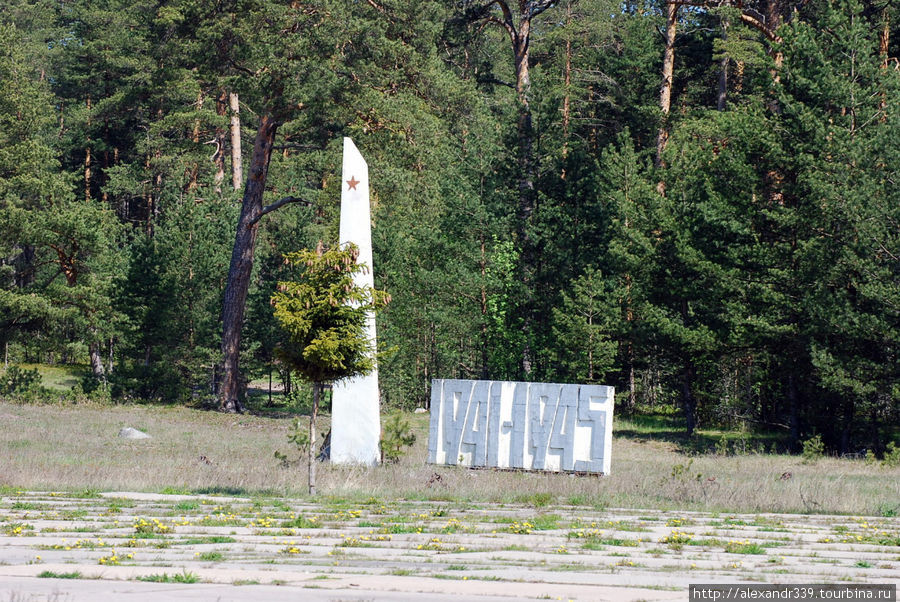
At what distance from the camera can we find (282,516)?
1374cm

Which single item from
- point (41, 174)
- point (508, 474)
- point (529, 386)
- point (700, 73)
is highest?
point (700, 73)

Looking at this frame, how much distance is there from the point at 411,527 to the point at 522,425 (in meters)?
9.53

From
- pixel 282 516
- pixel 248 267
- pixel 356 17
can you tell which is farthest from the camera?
pixel 248 267

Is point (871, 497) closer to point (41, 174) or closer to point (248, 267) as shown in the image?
point (248, 267)

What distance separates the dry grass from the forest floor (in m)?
0.07

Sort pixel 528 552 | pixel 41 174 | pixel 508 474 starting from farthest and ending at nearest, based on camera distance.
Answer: pixel 41 174 → pixel 508 474 → pixel 528 552

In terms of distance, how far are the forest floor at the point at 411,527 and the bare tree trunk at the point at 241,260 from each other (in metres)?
12.7

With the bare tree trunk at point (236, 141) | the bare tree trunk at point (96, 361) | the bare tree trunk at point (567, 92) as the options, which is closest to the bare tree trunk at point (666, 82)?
the bare tree trunk at point (567, 92)

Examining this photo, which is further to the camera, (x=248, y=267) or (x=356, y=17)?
(x=248, y=267)

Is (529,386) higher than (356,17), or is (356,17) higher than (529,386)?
(356,17)

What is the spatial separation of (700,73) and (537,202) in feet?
42.0

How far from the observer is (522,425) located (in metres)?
22.0

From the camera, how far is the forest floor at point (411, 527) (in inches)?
349

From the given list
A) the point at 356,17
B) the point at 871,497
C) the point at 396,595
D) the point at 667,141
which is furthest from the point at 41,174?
the point at 396,595
